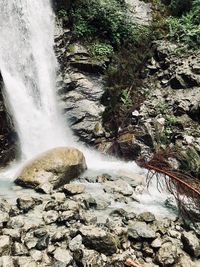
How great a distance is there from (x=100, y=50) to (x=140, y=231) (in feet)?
27.2

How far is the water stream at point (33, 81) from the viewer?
11.1 m

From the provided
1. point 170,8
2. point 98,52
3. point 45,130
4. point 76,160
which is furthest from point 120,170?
point 170,8

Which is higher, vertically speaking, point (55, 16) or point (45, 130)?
point (55, 16)

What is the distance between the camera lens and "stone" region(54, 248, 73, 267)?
5.42 meters

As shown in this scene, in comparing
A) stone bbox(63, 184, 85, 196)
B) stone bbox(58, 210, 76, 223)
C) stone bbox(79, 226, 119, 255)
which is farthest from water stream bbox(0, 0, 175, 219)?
stone bbox(79, 226, 119, 255)

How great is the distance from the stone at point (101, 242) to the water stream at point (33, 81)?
13.3 feet

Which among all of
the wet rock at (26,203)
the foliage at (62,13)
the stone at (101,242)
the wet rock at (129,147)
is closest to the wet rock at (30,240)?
the stone at (101,242)

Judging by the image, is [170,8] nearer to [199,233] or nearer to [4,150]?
[4,150]

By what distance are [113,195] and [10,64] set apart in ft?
20.2

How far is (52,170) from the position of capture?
8742 millimetres

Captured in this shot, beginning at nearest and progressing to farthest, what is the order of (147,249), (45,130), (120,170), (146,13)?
(147,249), (120,170), (45,130), (146,13)

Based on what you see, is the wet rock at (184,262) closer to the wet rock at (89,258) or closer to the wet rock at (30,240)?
the wet rock at (89,258)

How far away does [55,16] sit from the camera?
13844 mm

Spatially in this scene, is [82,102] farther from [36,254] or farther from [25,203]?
[36,254]
